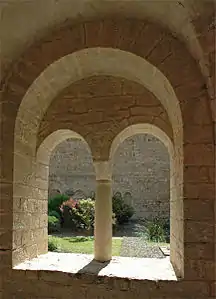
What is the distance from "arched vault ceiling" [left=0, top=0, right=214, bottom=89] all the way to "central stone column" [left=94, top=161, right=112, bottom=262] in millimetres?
1512

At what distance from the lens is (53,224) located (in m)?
10.3

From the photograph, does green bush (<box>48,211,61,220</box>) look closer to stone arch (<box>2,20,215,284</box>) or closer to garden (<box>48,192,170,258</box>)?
garden (<box>48,192,170,258</box>)

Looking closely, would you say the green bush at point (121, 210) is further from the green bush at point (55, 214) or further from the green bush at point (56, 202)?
the green bush at point (55, 214)

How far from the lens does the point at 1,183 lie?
336 cm

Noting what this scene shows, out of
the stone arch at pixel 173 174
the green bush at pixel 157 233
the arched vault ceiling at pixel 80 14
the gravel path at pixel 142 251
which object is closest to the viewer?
the arched vault ceiling at pixel 80 14

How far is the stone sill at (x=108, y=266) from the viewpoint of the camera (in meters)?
3.25

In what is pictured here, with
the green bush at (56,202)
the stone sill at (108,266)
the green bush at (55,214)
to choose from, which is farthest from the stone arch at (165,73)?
the green bush at (56,202)

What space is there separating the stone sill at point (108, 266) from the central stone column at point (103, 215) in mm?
116

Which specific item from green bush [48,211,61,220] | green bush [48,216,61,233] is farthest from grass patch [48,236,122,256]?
green bush [48,211,61,220]

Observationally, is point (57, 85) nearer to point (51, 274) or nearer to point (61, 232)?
point (51, 274)

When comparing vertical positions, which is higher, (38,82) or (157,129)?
(38,82)

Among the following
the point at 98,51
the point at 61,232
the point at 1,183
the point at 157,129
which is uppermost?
the point at 98,51

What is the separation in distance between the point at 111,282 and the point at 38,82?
6.56 ft

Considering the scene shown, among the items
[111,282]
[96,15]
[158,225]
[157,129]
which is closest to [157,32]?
[96,15]
